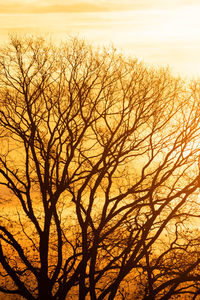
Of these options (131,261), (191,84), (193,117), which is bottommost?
(131,261)

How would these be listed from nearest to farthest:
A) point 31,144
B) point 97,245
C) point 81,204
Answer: point 97,245, point 31,144, point 81,204

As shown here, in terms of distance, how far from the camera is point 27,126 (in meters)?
15.9

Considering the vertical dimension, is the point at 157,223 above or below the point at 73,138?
below

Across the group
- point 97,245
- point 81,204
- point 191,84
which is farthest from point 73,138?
point 191,84

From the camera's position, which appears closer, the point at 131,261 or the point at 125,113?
the point at 131,261

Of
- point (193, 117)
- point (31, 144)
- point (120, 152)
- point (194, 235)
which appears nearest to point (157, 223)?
point (194, 235)

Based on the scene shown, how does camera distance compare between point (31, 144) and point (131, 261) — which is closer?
point (131, 261)

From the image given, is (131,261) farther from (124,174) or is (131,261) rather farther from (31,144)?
(31,144)

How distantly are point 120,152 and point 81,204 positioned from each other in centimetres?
286

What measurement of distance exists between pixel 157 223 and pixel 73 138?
16.1 ft

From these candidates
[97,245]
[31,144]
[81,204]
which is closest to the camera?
[97,245]

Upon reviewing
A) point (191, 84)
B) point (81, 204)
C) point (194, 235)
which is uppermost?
point (191, 84)

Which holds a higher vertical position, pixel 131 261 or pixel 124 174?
pixel 124 174

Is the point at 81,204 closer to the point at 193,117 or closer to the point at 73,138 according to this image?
the point at 73,138
